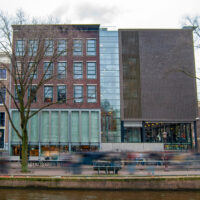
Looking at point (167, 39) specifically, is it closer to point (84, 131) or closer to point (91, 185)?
point (84, 131)

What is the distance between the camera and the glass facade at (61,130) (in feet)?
127

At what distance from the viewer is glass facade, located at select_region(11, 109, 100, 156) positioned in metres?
38.6

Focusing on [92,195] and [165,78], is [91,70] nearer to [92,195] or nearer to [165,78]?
[165,78]

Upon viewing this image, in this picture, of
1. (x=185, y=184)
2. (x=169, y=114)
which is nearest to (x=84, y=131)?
(x=169, y=114)

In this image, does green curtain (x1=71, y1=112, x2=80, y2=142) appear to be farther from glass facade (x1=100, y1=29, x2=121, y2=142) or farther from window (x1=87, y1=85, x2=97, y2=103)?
glass facade (x1=100, y1=29, x2=121, y2=142)

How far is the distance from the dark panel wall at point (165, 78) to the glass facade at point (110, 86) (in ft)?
5.42

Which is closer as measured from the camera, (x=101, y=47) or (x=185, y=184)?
(x=185, y=184)

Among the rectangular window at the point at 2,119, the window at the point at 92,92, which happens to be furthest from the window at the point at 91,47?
the rectangular window at the point at 2,119

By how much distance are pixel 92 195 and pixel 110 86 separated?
27.1m

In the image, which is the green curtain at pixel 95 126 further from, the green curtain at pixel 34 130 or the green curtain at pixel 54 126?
the green curtain at pixel 34 130

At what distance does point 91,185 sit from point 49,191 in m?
2.91

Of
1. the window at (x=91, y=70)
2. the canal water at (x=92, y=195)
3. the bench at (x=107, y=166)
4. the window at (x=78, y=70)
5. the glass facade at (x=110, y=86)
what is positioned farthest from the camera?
the glass facade at (x=110, y=86)

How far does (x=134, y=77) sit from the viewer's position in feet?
140

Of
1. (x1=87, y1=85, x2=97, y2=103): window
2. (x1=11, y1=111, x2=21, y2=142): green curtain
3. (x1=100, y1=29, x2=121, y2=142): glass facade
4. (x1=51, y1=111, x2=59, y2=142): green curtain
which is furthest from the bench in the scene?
(x1=11, y1=111, x2=21, y2=142): green curtain
